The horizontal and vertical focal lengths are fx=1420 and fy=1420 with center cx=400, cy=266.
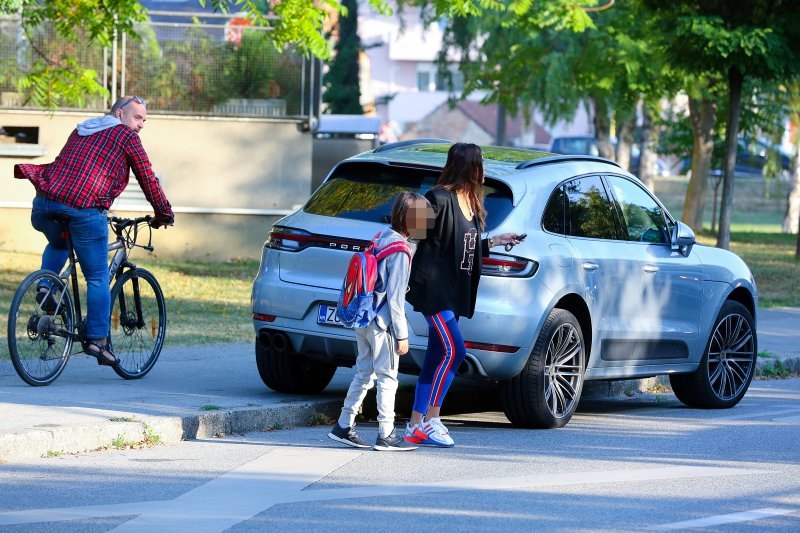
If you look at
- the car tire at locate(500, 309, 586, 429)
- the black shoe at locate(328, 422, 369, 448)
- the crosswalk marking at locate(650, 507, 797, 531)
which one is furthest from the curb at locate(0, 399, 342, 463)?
the crosswalk marking at locate(650, 507, 797, 531)

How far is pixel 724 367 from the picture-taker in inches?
412

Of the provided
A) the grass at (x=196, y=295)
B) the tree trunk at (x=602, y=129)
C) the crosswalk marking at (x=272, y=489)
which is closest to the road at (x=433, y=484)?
the crosswalk marking at (x=272, y=489)

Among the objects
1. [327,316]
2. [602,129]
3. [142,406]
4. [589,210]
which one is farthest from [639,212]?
[602,129]

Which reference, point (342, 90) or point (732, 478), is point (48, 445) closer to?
point (732, 478)

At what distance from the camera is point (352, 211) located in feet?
28.8

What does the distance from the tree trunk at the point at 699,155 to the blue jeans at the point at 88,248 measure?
22911 mm

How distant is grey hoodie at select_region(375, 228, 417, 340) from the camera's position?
768 cm

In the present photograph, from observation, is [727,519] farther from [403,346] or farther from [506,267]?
[506,267]

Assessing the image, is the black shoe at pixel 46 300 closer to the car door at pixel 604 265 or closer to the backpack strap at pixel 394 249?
the backpack strap at pixel 394 249

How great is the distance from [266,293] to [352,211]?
77 centimetres

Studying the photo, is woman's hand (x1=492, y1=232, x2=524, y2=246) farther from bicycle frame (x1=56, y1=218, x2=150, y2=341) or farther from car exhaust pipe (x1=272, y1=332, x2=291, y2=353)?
bicycle frame (x1=56, y1=218, x2=150, y2=341)

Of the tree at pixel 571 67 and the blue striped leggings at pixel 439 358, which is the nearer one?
the blue striped leggings at pixel 439 358

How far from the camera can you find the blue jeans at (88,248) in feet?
30.2

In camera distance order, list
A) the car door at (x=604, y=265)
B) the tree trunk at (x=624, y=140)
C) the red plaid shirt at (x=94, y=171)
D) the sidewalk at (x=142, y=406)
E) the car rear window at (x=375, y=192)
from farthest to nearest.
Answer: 1. the tree trunk at (x=624, y=140)
2. the red plaid shirt at (x=94, y=171)
3. the car door at (x=604, y=265)
4. the car rear window at (x=375, y=192)
5. the sidewalk at (x=142, y=406)
